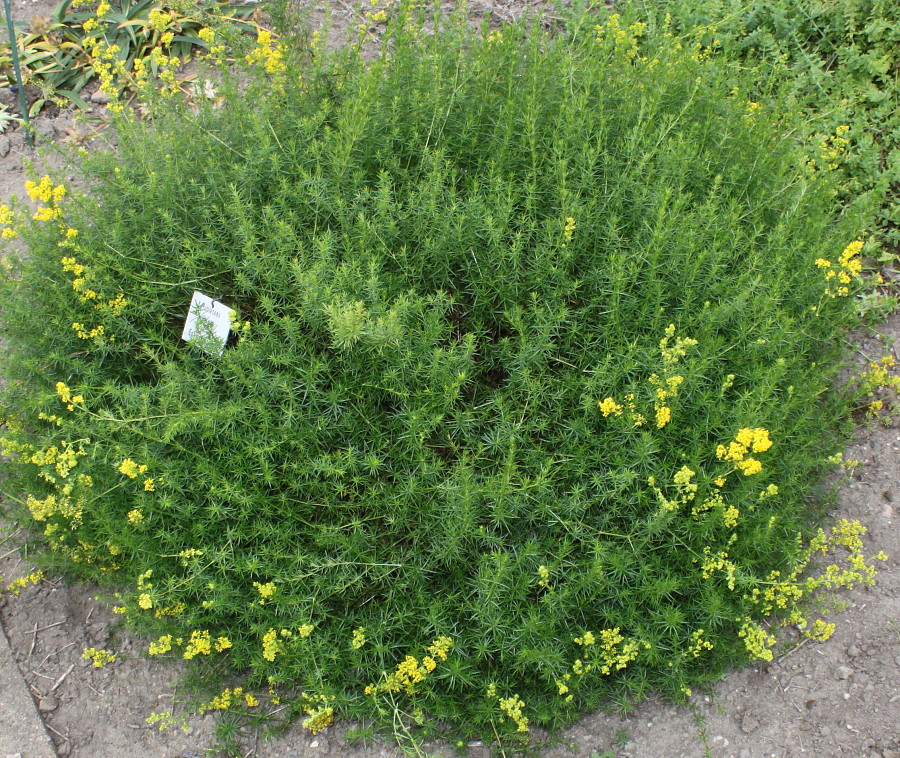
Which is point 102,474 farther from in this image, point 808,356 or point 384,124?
point 808,356

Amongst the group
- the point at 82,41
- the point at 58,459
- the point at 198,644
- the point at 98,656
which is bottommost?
the point at 98,656

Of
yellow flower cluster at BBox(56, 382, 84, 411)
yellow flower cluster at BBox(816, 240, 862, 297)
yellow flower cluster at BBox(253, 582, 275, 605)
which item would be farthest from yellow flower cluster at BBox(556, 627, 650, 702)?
yellow flower cluster at BBox(56, 382, 84, 411)

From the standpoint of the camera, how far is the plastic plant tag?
3.26 m

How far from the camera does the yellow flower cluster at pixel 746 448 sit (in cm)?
284

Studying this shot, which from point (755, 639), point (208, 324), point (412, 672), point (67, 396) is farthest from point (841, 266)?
point (67, 396)

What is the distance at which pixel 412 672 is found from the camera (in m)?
2.77

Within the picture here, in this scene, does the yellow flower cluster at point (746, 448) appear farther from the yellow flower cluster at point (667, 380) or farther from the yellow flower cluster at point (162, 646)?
the yellow flower cluster at point (162, 646)

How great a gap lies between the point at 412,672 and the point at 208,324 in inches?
63.3

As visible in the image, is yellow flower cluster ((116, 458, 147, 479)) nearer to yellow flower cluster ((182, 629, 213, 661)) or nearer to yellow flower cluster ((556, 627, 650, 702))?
yellow flower cluster ((182, 629, 213, 661))

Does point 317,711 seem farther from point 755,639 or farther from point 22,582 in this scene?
point 755,639

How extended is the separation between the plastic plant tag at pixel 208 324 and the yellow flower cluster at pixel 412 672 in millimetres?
1451

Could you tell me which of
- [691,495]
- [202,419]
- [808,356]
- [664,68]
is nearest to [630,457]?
[691,495]

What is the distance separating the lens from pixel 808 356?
3.74 m

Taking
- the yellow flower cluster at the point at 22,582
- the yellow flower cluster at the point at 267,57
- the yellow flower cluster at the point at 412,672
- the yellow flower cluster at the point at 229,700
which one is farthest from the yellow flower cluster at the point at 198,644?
the yellow flower cluster at the point at 267,57
